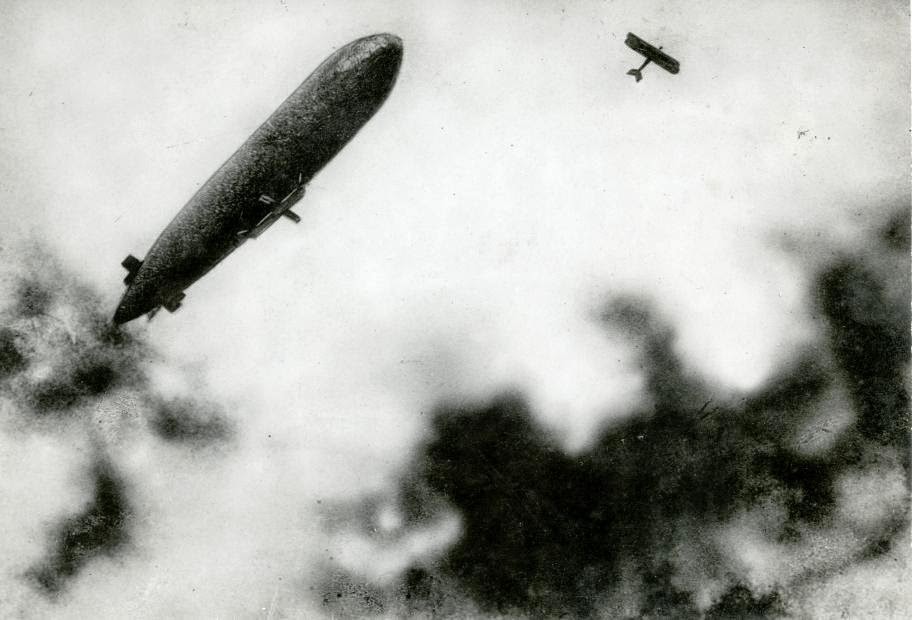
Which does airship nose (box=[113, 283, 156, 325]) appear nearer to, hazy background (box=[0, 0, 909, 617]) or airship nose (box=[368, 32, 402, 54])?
hazy background (box=[0, 0, 909, 617])

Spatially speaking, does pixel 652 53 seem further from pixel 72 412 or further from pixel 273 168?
pixel 72 412

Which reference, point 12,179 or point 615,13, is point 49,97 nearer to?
point 12,179

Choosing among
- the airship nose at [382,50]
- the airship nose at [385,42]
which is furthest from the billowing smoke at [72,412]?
the airship nose at [385,42]

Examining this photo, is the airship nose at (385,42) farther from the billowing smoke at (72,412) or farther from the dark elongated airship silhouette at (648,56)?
the billowing smoke at (72,412)

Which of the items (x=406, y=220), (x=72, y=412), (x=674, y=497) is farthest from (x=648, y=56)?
(x=72, y=412)

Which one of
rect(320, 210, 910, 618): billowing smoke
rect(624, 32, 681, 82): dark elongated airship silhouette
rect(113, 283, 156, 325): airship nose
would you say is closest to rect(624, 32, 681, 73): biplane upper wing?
rect(624, 32, 681, 82): dark elongated airship silhouette
